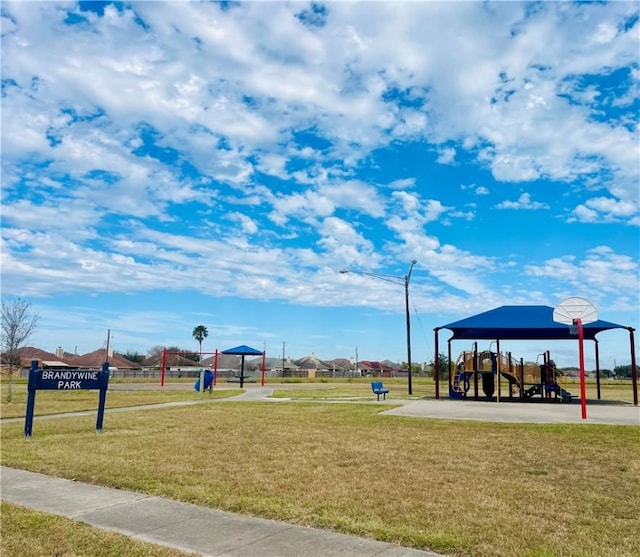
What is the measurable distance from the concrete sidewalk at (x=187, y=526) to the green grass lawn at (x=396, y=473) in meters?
0.25

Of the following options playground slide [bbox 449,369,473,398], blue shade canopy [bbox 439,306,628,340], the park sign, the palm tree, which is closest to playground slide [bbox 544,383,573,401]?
Answer: blue shade canopy [bbox 439,306,628,340]

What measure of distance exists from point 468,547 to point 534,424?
9.99 metres

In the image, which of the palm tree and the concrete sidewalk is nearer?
the concrete sidewalk

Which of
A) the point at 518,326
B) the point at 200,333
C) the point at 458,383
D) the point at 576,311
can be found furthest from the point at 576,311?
the point at 200,333

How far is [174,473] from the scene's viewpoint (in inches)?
Answer: 300

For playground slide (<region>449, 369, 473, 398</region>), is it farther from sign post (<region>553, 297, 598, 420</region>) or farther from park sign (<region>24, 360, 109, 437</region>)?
park sign (<region>24, 360, 109, 437</region>)

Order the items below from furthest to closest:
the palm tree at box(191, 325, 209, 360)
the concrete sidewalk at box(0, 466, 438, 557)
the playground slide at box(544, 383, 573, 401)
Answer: the palm tree at box(191, 325, 209, 360) < the playground slide at box(544, 383, 573, 401) < the concrete sidewalk at box(0, 466, 438, 557)

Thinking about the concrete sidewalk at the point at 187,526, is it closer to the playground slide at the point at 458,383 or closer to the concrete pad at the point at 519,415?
the concrete pad at the point at 519,415

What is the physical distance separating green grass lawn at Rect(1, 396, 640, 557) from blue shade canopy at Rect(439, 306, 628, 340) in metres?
10.1

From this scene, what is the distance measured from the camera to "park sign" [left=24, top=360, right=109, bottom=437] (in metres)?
11.4

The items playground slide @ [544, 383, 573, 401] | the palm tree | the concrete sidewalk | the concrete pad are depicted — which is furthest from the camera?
the palm tree

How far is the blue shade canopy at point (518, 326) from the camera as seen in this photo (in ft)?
74.5

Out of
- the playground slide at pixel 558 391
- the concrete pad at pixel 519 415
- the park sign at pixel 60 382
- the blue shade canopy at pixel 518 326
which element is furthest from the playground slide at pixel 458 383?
the park sign at pixel 60 382

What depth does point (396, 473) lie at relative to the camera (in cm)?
764
